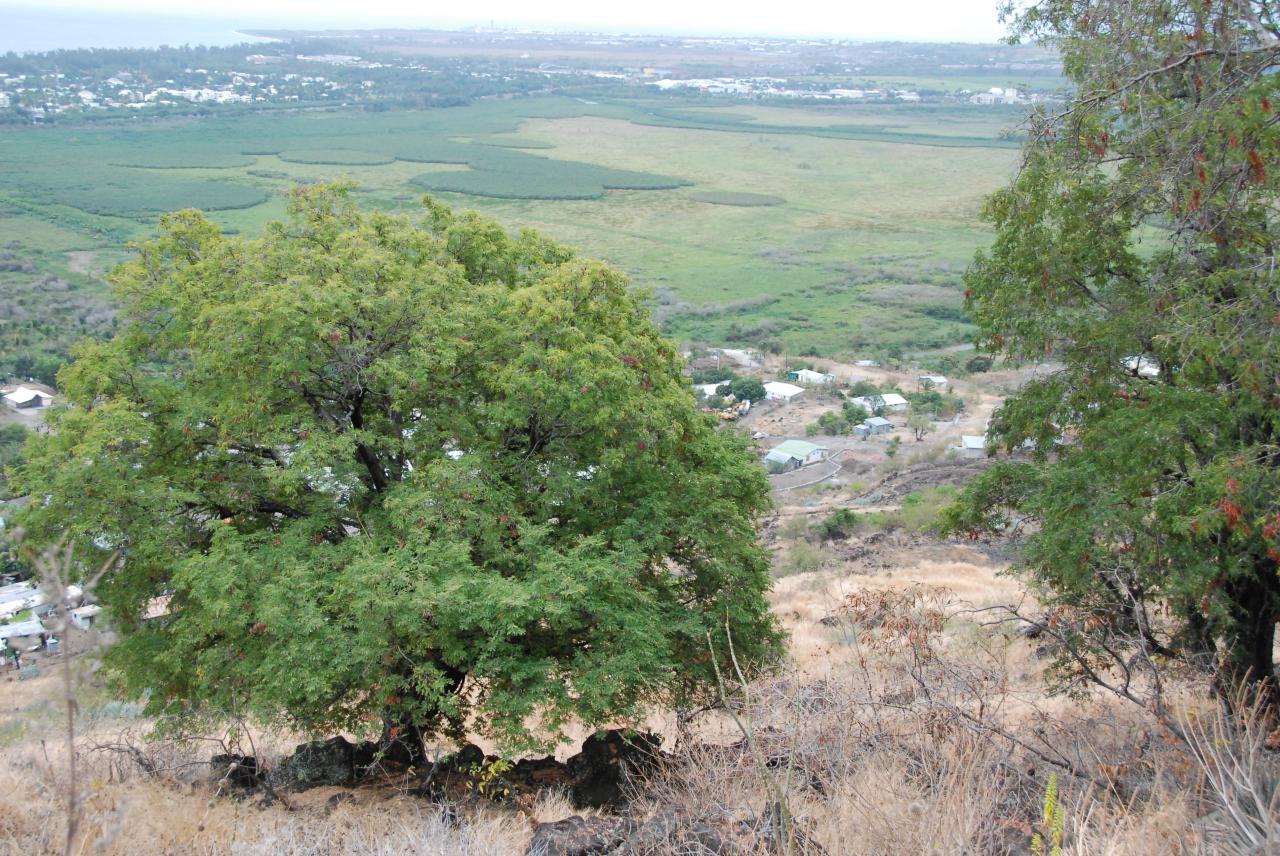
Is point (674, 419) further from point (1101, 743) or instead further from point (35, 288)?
point (35, 288)

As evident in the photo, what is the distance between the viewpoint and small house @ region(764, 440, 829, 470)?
36969 mm

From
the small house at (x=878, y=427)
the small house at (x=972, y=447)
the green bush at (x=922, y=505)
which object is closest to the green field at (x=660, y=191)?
the small house at (x=972, y=447)

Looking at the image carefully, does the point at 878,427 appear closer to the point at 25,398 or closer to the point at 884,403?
the point at 884,403

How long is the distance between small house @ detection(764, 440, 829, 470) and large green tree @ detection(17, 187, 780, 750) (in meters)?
24.7

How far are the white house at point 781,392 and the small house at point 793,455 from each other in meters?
6.68

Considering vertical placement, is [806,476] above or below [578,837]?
below

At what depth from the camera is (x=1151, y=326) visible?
29.8ft

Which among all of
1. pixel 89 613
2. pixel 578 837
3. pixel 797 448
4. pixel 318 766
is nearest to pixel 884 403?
pixel 797 448

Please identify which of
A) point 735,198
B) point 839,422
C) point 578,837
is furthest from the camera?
point 735,198

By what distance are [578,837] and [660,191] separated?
96509 mm

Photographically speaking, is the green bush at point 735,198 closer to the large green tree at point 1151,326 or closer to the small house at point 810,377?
the small house at point 810,377

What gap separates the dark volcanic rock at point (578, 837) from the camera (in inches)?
263

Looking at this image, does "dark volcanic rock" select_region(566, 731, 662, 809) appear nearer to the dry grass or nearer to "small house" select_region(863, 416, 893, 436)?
the dry grass

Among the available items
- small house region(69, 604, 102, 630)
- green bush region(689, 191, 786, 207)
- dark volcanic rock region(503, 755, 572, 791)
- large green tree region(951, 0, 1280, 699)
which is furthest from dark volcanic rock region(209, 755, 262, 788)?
green bush region(689, 191, 786, 207)
